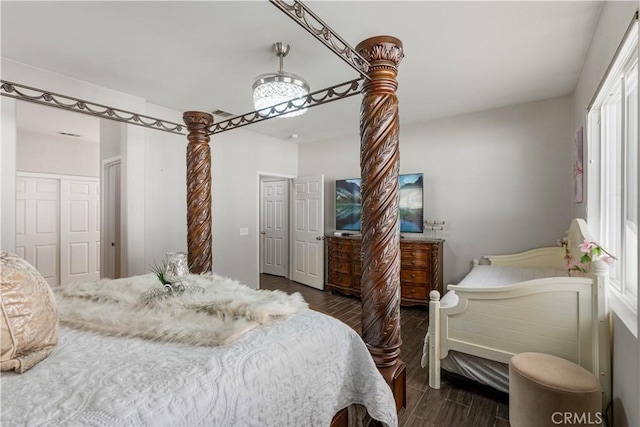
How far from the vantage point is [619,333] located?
61.5 inches

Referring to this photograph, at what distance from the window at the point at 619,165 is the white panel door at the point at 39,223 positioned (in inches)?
267

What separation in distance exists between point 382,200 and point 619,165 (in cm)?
176

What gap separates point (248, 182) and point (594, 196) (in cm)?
407

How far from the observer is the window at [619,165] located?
5.24 feet

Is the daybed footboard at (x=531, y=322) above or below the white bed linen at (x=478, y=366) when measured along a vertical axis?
above

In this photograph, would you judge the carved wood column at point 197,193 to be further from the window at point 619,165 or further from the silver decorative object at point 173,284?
the window at point 619,165

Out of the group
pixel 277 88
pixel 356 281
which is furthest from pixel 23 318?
pixel 356 281

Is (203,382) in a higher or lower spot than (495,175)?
lower

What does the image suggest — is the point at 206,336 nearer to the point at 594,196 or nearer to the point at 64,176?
the point at 594,196

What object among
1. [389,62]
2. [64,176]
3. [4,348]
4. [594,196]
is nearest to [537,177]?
[594,196]

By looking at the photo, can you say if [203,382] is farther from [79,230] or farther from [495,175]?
[79,230]

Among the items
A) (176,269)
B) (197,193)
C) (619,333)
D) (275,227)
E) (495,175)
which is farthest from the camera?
(275,227)

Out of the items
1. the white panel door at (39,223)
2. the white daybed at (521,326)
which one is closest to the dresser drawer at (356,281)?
the white daybed at (521,326)

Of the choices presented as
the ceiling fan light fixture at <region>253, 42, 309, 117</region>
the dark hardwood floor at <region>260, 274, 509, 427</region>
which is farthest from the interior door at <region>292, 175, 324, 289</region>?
the ceiling fan light fixture at <region>253, 42, 309, 117</region>
